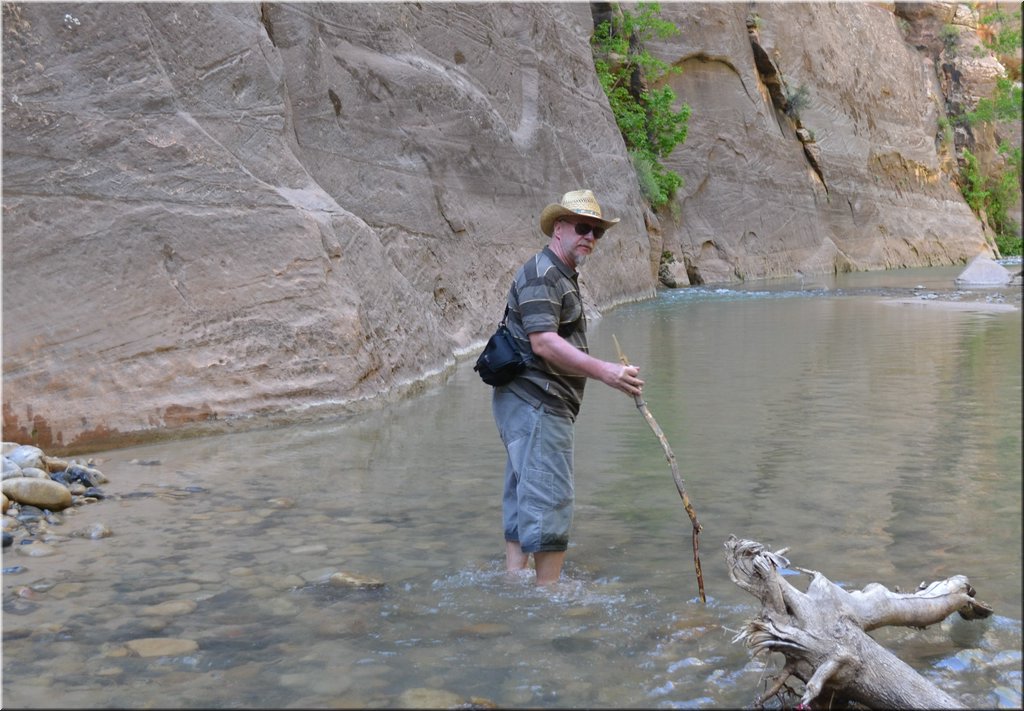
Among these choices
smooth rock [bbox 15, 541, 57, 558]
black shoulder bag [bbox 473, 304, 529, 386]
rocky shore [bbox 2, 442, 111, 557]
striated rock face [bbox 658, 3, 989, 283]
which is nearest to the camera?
black shoulder bag [bbox 473, 304, 529, 386]

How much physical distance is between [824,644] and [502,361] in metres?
1.90

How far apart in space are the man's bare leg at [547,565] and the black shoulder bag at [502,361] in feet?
2.46

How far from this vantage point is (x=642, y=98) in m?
28.1

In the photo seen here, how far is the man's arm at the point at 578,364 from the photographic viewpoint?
13.3ft

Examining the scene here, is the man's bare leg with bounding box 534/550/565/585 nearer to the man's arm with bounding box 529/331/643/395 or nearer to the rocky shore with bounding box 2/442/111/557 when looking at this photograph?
the man's arm with bounding box 529/331/643/395

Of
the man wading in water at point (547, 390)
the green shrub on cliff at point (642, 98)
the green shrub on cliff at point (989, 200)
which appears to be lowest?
the man wading in water at point (547, 390)

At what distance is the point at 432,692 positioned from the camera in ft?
10.5

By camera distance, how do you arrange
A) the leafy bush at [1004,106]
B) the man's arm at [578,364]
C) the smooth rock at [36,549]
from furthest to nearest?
the leafy bush at [1004,106], the smooth rock at [36,549], the man's arm at [578,364]

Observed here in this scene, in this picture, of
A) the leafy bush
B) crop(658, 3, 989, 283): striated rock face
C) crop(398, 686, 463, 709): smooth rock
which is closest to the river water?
crop(398, 686, 463, 709): smooth rock

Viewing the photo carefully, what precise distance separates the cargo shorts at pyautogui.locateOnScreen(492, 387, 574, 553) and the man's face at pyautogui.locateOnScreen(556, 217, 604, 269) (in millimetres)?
→ 653

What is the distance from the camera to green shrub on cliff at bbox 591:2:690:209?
27.0 meters

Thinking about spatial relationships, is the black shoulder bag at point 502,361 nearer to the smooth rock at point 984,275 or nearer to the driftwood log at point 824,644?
the driftwood log at point 824,644

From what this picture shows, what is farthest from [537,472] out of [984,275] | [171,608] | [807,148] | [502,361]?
[807,148]

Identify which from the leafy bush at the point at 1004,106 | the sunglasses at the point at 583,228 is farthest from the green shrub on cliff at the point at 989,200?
the sunglasses at the point at 583,228
